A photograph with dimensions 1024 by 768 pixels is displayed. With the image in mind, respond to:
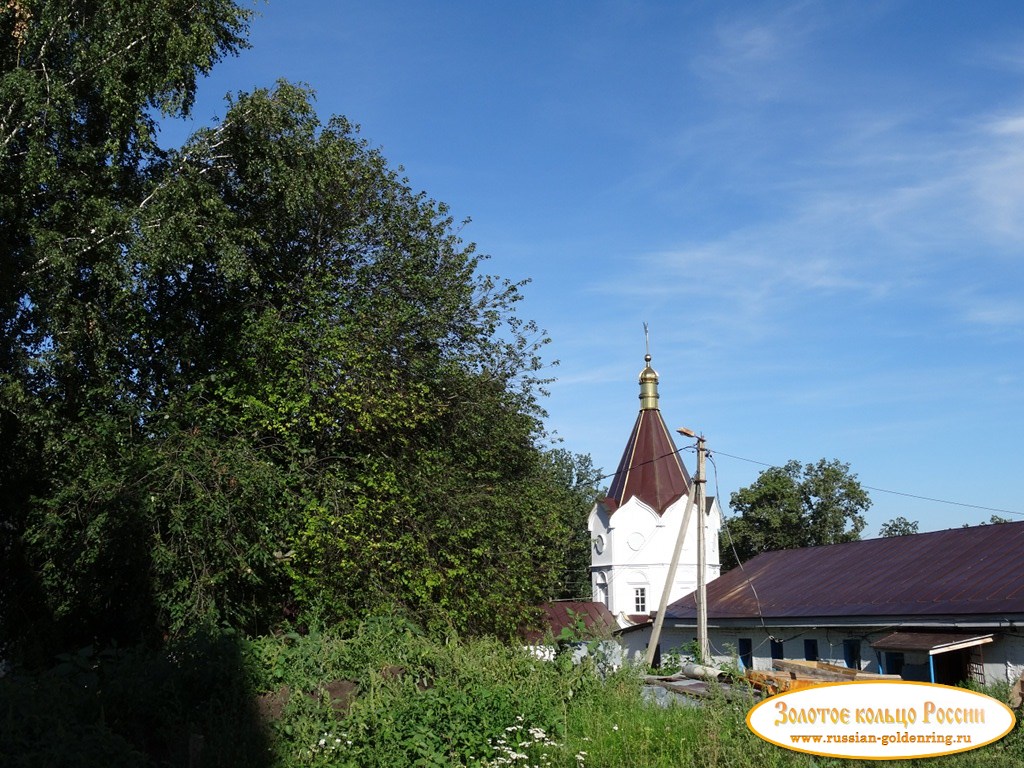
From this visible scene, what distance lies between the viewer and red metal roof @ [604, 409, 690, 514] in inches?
1759

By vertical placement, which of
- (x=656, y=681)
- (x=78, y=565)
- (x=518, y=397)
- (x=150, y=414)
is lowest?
(x=656, y=681)

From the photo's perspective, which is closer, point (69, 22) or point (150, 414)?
point (69, 22)

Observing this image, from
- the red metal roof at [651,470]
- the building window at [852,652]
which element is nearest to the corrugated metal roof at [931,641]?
the building window at [852,652]

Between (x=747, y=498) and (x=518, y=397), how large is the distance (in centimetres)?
3621

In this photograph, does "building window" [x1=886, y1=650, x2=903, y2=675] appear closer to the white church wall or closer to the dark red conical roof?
the white church wall

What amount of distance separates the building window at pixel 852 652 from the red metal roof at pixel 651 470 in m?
21.1

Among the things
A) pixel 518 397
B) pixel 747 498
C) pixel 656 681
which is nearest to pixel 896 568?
pixel 518 397

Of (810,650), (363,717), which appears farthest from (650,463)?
(363,717)

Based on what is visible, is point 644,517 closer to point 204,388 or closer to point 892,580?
point 892,580

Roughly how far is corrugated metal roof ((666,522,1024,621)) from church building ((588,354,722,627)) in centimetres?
1229

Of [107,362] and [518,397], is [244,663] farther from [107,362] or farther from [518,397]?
[518,397]

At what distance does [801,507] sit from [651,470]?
12806 mm

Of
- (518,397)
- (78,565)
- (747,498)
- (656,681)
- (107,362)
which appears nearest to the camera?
(656,681)

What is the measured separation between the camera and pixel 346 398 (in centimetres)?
1608
